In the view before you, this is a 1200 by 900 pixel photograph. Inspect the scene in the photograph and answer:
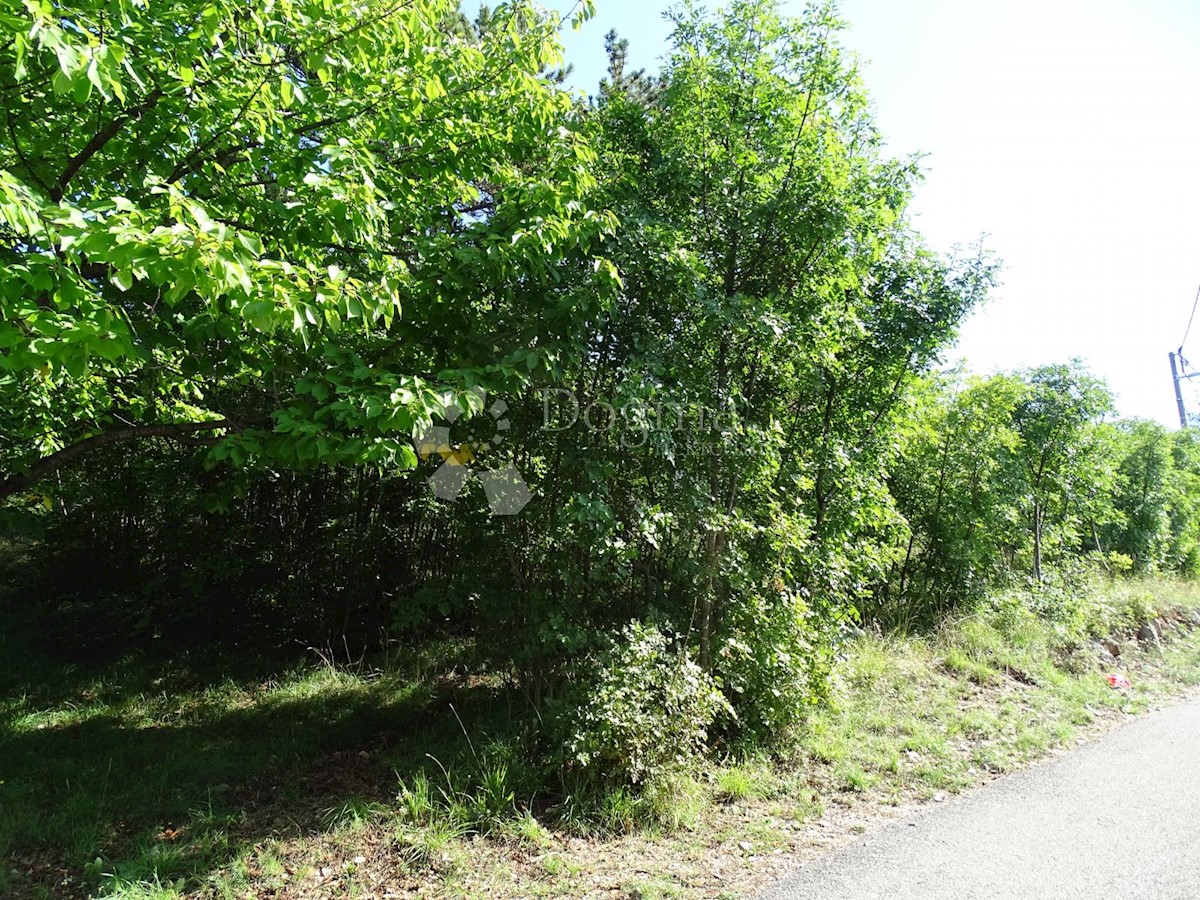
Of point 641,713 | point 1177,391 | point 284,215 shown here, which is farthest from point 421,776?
point 1177,391

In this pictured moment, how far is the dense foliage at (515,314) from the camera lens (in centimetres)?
302

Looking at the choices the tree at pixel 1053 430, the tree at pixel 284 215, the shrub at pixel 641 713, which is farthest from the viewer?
the tree at pixel 1053 430

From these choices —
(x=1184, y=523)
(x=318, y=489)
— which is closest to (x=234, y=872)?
(x=318, y=489)

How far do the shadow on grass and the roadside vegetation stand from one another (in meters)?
0.04

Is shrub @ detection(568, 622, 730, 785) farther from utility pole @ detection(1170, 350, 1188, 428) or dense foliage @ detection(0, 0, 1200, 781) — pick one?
utility pole @ detection(1170, 350, 1188, 428)

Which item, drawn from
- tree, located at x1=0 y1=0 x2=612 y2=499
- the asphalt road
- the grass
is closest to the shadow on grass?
the grass

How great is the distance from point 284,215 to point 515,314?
54.8 inches

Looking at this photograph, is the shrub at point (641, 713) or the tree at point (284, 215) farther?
the shrub at point (641, 713)

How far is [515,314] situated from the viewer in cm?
433

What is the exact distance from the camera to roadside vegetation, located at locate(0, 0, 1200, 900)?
325cm

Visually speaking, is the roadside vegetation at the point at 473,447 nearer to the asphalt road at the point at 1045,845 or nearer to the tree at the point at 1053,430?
the asphalt road at the point at 1045,845

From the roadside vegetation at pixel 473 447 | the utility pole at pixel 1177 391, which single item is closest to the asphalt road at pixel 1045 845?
the roadside vegetation at pixel 473 447

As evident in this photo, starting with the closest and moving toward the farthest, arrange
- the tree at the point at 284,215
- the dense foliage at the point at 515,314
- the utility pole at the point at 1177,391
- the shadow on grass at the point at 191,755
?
the tree at the point at 284,215
the dense foliage at the point at 515,314
the shadow on grass at the point at 191,755
the utility pole at the point at 1177,391

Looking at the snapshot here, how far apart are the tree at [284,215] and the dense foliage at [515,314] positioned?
20mm
